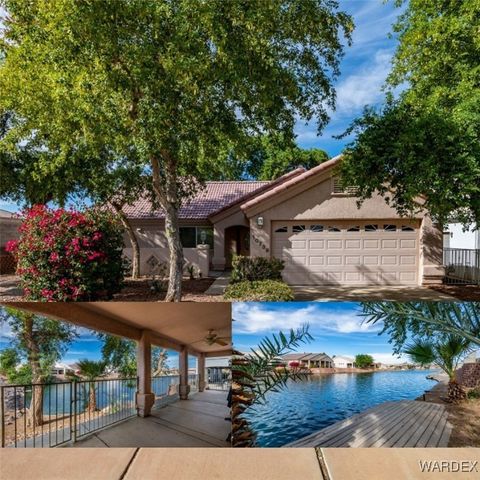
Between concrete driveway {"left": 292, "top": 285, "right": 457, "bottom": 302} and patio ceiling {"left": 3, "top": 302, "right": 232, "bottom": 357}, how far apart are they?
0.49 meters

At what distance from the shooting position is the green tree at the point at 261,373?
216 cm

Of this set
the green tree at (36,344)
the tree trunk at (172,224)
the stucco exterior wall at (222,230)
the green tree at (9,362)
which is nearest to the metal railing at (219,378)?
the tree trunk at (172,224)

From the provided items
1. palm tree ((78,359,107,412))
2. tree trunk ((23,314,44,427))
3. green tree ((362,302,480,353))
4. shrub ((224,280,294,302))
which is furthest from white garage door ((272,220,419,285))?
tree trunk ((23,314,44,427))

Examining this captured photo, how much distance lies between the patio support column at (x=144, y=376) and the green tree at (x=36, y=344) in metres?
0.37

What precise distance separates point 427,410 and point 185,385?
50.3 inches

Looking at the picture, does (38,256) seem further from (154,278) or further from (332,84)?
A: (332,84)

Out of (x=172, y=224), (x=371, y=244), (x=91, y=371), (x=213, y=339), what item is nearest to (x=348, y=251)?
(x=371, y=244)

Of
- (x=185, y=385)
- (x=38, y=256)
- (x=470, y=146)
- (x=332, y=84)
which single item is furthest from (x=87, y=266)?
(x=470, y=146)

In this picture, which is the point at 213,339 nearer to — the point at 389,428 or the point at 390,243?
the point at 389,428

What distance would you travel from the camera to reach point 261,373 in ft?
7.13

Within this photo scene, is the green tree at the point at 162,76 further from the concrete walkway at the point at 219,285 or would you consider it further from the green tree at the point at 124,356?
the green tree at the point at 124,356

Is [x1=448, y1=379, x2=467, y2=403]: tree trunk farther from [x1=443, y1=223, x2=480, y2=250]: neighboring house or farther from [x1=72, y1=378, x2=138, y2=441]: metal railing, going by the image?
[x1=72, y1=378, x2=138, y2=441]: metal railing

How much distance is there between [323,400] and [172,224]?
53.6 inches

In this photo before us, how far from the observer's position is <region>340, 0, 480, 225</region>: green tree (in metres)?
2.29
